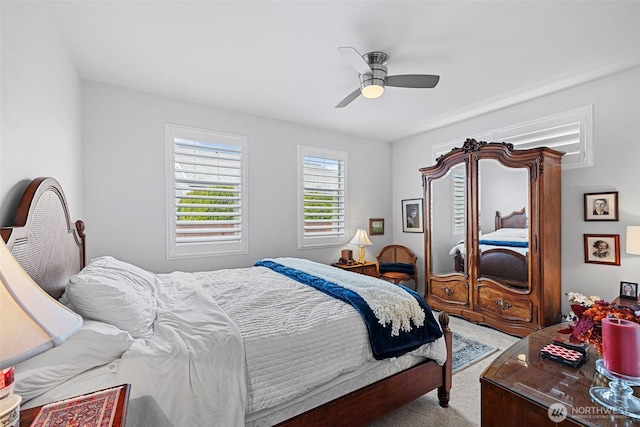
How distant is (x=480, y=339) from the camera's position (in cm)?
313

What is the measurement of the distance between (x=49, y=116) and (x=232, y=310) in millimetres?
1715

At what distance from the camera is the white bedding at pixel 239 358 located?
1226mm

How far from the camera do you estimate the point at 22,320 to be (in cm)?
62

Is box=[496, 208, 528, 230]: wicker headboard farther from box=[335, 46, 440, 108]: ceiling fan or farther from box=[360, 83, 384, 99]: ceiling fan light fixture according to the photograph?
box=[360, 83, 384, 99]: ceiling fan light fixture

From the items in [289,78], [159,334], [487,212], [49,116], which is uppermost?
[289,78]

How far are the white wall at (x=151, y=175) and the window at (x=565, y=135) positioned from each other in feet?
9.11

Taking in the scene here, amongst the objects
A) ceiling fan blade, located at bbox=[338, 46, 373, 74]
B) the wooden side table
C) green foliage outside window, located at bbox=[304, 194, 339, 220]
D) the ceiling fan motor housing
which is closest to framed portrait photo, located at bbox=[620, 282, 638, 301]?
the wooden side table

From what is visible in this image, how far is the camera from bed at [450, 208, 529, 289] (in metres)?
3.16

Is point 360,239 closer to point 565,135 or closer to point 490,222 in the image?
point 490,222

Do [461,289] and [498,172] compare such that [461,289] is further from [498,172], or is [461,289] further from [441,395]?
[441,395]

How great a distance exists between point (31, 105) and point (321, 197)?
334 cm

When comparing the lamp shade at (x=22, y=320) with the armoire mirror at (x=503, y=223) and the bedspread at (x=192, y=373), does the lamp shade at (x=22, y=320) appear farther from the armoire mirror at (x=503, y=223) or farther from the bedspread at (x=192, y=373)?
the armoire mirror at (x=503, y=223)

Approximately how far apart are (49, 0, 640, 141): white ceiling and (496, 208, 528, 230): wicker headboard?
4.41 feet

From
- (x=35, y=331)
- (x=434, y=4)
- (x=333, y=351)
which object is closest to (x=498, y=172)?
(x=434, y=4)
